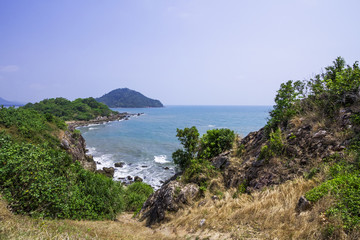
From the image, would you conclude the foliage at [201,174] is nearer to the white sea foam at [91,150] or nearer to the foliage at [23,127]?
the foliage at [23,127]

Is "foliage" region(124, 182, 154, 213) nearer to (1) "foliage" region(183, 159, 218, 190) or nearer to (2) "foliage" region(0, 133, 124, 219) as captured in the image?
(2) "foliage" region(0, 133, 124, 219)

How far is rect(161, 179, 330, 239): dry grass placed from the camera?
207 inches

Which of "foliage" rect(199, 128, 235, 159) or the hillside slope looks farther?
"foliage" rect(199, 128, 235, 159)

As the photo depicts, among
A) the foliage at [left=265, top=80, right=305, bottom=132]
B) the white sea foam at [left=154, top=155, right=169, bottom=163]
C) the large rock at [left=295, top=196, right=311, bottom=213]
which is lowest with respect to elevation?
the white sea foam at [left=154, top=155, right=169, bottom=163]

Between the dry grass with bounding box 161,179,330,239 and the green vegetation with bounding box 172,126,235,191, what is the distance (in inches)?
107

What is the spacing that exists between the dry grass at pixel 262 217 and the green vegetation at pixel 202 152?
107 inches

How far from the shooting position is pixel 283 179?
8.12 metres

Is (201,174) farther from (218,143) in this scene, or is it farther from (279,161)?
(279,161)

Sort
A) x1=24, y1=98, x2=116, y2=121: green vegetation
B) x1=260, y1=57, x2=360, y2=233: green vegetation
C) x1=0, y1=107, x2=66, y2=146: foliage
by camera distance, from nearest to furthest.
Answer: x1=260, y1=57, x2=360, y2=233: green vegetation
x1=0, y1=107, x2=66, y2=146: foliage
x1=24, y1=98, x2=116, y2=121: green vegetation

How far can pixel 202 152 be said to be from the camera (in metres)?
15.8

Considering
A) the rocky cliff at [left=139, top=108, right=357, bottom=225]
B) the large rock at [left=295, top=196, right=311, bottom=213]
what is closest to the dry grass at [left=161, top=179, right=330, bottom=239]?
the large rock at [left=295, top=196, right=311, bottom=213]

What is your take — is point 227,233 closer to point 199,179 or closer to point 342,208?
point 342,208

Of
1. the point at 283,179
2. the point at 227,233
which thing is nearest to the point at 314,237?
the point at 227,233

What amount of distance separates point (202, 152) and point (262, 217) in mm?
9619
